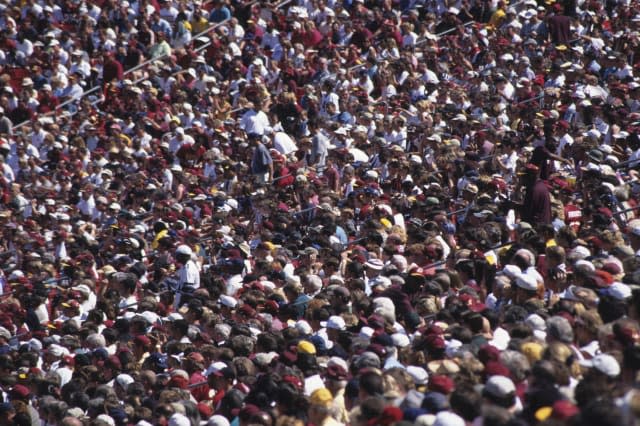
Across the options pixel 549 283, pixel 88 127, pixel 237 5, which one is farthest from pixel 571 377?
pixel 237 5

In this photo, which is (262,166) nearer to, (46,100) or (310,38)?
(310,38)

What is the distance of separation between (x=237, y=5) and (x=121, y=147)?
606cm

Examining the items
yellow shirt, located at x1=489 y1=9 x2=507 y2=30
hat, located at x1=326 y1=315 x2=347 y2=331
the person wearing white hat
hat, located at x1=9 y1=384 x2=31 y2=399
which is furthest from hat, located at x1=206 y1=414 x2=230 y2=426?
yellow shirt, located at x1=489 y1=9 x2=507 y2=30

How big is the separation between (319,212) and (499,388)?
9.21m

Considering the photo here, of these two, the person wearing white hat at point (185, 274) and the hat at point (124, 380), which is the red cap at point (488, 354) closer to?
the hat at point (124, 380)

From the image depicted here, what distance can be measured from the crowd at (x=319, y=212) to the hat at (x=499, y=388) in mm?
16

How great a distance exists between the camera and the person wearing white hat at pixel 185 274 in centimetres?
1518

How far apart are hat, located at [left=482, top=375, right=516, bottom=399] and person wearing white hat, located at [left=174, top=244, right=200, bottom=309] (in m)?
7.11

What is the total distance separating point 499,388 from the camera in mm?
8297

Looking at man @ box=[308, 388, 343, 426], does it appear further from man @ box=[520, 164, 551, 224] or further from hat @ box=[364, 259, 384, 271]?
man @ box=[520, 164, 551, 224]

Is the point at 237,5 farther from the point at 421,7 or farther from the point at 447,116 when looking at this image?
the point at 447,116

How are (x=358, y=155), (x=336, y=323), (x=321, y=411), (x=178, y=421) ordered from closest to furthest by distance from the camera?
(x=321, y=411)
(x=178, y=421)
(x=336, y=323)
(x=358, y=155)

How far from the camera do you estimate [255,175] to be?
773 inches

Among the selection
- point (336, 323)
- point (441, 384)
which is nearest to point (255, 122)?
point (336, 323)
